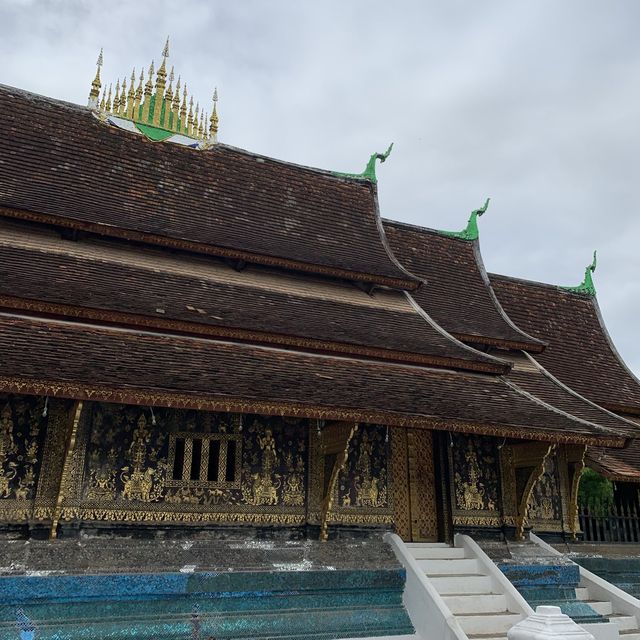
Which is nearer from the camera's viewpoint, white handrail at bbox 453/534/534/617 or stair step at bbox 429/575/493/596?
white handrail at bbox 453/534/534/617

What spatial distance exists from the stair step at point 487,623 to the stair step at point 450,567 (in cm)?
73

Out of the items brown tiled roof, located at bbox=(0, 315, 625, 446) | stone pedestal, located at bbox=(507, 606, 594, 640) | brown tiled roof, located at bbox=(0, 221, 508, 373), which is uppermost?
brown tiled roof, located at bbox=(0, 221, 508, 373)

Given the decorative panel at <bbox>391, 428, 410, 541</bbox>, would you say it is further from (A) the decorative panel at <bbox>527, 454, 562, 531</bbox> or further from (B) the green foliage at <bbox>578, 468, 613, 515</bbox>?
(B) the green foliage at <bbox>578, 468, 613, 515</bbox>

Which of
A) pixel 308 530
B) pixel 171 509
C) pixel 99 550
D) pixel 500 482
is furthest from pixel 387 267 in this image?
pixel 99 550

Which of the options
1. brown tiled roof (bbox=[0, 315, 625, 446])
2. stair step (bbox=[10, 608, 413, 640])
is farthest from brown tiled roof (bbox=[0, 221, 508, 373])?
stair step (bbox=[10, 608, 413, 640])

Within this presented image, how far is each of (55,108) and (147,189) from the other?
1.98 metres

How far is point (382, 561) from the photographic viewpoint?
749 cm

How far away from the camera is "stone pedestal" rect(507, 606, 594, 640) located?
14.1ft

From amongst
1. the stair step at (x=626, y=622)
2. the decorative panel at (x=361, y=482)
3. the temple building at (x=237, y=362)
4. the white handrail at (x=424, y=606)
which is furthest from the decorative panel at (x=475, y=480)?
the stair step at (x=626, y=622)

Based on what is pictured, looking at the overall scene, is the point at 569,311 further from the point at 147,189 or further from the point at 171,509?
the point at 171,509

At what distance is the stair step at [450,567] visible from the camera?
25.3ft

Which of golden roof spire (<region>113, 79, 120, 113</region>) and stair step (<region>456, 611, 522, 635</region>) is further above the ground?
golden roof spire (<region>113, 79, 120, 113</region>)

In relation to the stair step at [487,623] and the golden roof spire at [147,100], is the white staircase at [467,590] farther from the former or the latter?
the golden roof spire at [147,100]

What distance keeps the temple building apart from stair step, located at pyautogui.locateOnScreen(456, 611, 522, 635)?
1.42 metres
